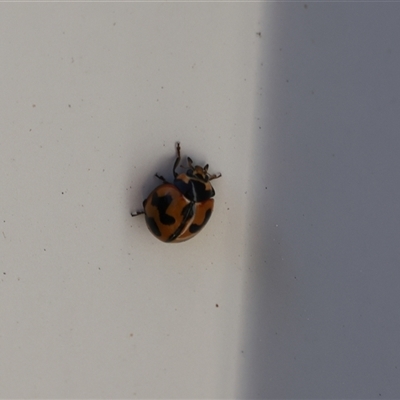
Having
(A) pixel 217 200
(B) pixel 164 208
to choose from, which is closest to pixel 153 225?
(B) pixel 164 208

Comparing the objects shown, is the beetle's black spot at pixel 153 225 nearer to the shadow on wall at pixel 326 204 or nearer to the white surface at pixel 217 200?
the white surface at pixel 217 200

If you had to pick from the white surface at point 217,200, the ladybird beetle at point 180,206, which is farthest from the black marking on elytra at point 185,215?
the white surface at point 217,200

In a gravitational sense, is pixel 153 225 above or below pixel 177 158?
below

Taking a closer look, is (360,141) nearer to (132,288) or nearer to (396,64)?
(396,64)

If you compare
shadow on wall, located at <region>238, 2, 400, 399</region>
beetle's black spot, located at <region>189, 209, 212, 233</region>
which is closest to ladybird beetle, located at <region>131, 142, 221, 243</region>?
beetle's black spot, located at <region>189, 209, 212, 233</region>

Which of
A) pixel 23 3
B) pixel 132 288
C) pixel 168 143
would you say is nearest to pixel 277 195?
pixel 168 143

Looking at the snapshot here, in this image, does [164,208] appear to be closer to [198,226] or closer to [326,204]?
[198,226]
